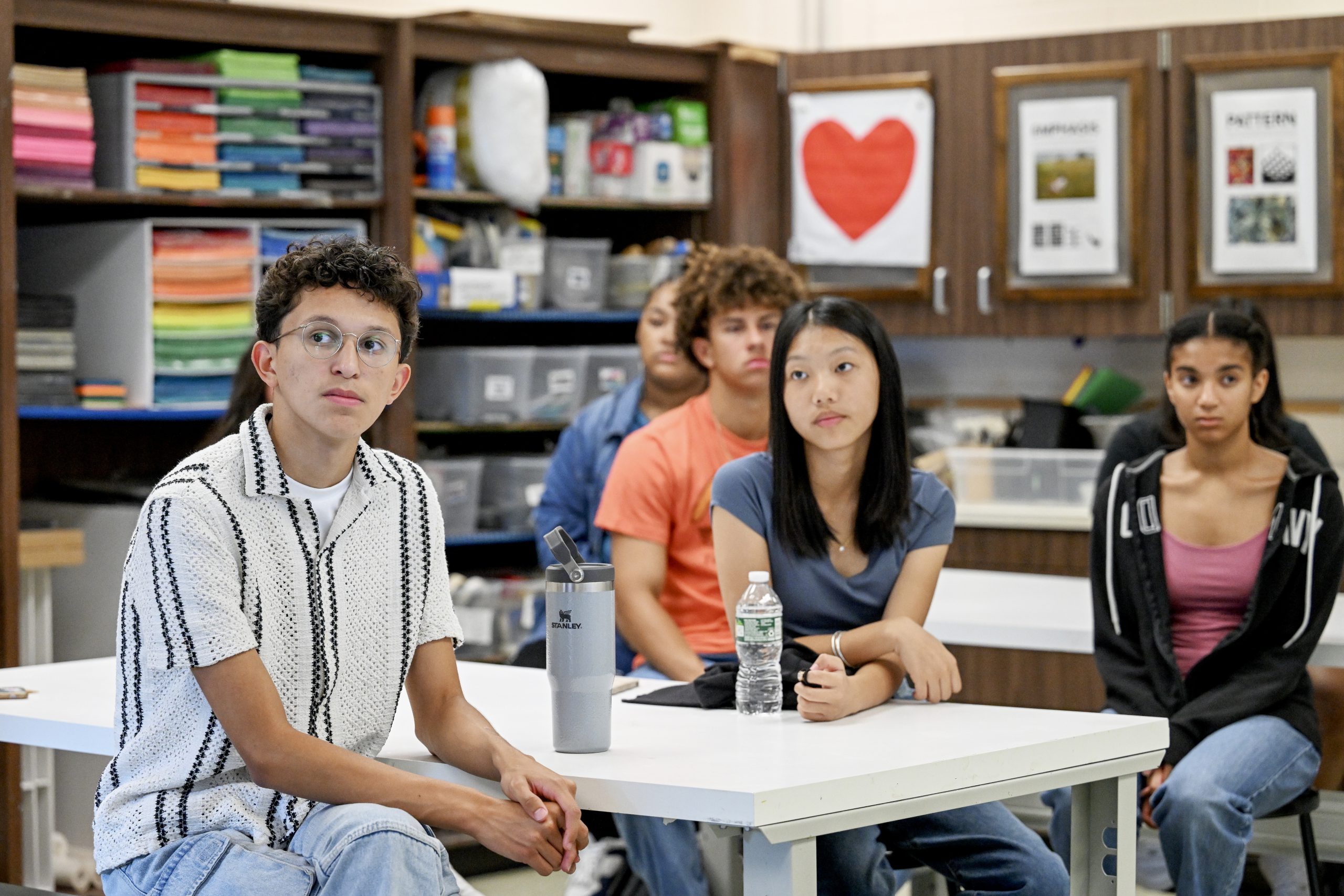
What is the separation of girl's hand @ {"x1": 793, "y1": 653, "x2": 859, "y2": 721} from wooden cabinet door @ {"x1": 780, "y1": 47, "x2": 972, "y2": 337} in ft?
8.99

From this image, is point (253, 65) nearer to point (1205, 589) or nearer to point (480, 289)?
point (480, 289)

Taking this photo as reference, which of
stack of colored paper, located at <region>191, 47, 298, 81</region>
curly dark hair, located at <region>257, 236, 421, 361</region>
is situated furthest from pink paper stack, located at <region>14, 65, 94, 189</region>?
curly dark hair, located at <region>257, 236, 421, 361</region>

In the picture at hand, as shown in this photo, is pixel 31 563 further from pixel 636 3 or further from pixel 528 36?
pixel 636 3

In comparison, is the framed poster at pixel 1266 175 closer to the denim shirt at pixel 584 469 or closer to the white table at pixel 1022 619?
the white table at pixel 1022 619

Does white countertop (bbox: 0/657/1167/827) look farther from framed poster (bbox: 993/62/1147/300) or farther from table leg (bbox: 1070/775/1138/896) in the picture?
framed poster (bbox: 993/62/1147/300)

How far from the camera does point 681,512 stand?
287cm

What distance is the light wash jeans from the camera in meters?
2.24

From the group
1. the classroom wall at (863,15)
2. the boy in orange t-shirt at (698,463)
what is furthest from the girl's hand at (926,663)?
the classroom wall at (863,15)

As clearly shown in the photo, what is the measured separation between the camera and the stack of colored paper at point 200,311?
12.5 ft

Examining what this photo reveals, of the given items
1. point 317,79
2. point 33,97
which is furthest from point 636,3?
point 33,97

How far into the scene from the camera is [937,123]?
4.67 metres

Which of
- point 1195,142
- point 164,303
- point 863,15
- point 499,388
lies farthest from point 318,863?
point 863,15

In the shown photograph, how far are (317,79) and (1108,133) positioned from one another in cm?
209

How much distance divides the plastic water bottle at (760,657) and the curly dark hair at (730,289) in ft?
3.03
